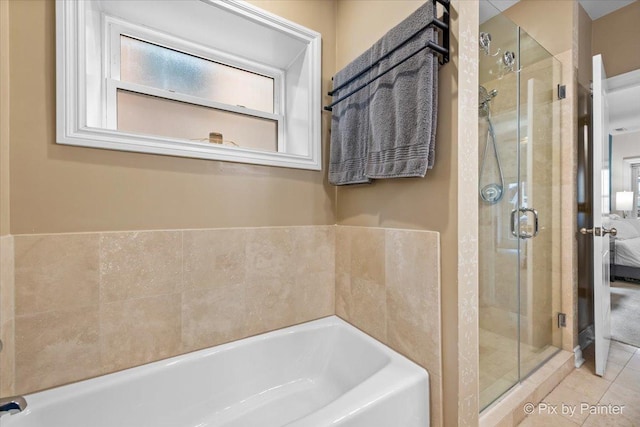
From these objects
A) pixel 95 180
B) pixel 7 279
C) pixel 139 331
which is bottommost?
pixel 139 331

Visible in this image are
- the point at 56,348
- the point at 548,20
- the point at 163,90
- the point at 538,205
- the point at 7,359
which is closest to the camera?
the point at 7,359

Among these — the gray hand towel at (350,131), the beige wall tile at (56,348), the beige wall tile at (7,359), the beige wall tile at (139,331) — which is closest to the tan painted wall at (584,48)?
the gray hand towel at (350,131)

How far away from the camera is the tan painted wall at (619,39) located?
184cm

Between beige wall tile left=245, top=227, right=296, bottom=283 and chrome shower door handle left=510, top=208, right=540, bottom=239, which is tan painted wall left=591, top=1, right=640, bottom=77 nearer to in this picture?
chrome shower door handle left=510, top=208, right=540, bottom=239

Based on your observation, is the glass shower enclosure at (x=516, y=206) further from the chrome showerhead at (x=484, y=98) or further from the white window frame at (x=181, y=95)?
the white window frame at (x=181, y=95)

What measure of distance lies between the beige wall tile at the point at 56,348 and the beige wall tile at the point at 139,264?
0.41 ft

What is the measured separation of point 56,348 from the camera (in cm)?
100

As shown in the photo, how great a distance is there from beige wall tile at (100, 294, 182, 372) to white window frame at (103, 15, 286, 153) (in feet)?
3.01

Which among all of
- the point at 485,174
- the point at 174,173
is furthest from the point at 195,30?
the point at 485,174

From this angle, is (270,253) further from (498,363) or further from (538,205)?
(538,205)

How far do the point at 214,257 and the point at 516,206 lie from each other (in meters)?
1.81

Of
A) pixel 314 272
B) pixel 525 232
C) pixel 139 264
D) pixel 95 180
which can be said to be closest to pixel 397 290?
pixel 314 272

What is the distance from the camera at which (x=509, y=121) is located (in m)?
1.53

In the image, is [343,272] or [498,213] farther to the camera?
[343,272]
